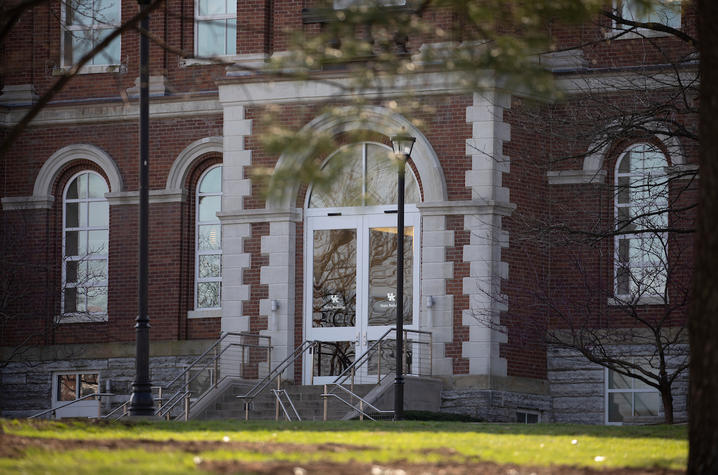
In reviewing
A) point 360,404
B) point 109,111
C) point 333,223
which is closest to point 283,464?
point 360,404

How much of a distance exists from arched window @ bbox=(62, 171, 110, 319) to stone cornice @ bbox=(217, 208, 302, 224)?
11.0 ft

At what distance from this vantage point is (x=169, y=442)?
1184cm

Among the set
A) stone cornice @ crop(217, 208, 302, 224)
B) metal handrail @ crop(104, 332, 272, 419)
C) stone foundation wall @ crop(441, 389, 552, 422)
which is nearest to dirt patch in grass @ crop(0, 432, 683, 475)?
metal handrail @ crop(104, 332, 272, 419)

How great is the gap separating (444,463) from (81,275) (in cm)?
1787

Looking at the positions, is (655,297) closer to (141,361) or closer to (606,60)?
(606,60)

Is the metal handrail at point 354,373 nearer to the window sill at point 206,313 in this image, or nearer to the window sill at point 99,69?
the window sill at point 206,313

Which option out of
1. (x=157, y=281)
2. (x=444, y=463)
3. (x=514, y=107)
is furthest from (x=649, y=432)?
(x=157, y=281)

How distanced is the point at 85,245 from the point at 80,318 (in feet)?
4.71

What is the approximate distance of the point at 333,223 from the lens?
24.8 meters

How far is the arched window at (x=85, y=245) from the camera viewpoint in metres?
27.2

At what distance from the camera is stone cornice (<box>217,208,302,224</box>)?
80.4ft

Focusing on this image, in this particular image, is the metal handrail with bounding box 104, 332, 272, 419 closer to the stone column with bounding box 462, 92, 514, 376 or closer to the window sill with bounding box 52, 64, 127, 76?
the stone column with bounding box 462, 92, 514, 376

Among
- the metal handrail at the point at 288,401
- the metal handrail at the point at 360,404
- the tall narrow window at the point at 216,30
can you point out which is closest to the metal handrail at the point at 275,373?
the metal handrail at the point at 288,401

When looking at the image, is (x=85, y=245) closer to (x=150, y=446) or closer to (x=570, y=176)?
(x=570, y=176)
